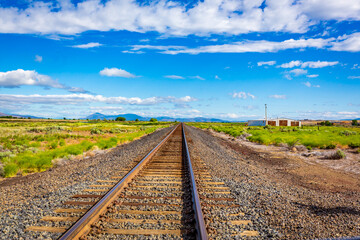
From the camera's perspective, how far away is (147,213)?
4.27 m

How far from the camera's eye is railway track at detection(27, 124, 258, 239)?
3.55 meters

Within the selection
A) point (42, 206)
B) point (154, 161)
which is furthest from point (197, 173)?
point (42, 206)

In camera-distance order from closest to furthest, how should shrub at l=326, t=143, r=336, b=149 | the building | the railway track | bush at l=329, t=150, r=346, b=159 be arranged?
the railway track < bush at l=329, t=150, r=346, b=159 < shrub at l=326, t=143, r=336, b=149 < the building

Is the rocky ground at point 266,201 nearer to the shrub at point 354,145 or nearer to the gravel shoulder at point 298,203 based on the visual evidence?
the gravel shoulder at point 298,203

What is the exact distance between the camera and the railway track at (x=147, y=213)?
11.6 ft

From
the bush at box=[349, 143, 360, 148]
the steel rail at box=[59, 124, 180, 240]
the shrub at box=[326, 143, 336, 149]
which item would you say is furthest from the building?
the steel rail at box=[59, 124, 180, 240]

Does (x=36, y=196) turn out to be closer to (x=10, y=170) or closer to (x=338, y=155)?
(x=10, y=170)

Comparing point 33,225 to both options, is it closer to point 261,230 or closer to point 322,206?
point 261,230

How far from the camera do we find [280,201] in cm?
519

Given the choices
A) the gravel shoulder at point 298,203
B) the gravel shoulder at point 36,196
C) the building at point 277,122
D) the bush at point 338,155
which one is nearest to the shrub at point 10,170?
the gravel shoulder at point 36,196

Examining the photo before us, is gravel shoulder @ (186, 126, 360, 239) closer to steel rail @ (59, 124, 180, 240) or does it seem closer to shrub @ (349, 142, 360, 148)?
steel rail @ (59, 124, 180, 240)

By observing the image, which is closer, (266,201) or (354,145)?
(266,201)

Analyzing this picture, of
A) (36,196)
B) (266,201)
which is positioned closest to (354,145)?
(266,201)

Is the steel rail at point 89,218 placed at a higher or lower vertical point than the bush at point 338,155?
higher
